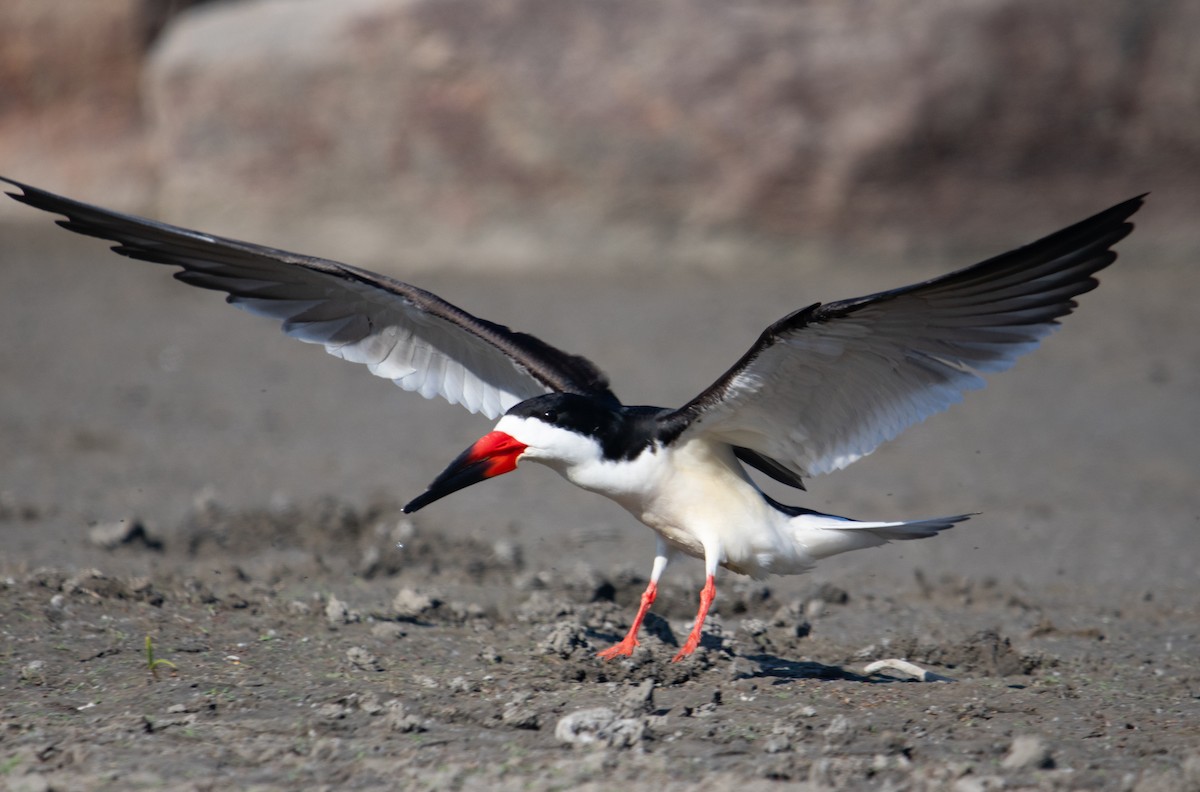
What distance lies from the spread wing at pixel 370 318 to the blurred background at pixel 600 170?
12.4 ft

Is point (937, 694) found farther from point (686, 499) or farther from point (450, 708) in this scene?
point (450, 708)

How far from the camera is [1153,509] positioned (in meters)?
8.41

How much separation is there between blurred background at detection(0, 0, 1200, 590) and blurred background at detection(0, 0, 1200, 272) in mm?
25

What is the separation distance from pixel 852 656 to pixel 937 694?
0.76m

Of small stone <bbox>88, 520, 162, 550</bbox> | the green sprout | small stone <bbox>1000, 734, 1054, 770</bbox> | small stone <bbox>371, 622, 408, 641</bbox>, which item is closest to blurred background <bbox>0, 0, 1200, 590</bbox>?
small stone <bbox>88, 520, 162, 550</bbox>

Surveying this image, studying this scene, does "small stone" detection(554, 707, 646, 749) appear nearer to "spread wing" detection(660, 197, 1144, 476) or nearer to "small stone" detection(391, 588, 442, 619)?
"spread wing" detection(660, 197, 1144, 476)

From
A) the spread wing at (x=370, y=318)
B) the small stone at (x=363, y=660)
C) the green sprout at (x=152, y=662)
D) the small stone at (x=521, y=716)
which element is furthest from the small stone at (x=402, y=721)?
the spread wing at (x=370, y=318)

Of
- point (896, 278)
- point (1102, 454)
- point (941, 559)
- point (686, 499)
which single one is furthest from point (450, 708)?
point (896, 278)

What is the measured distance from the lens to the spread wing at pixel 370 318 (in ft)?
18.8

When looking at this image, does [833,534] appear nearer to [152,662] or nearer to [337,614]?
[337,614]

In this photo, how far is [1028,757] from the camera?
4.09 m

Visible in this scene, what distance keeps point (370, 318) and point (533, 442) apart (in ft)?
4.64

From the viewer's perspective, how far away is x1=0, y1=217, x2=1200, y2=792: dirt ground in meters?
4.18

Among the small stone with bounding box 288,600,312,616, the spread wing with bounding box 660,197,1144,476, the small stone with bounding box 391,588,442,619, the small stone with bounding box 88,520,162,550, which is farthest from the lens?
the small stone with bounding box 88,520,162,550
